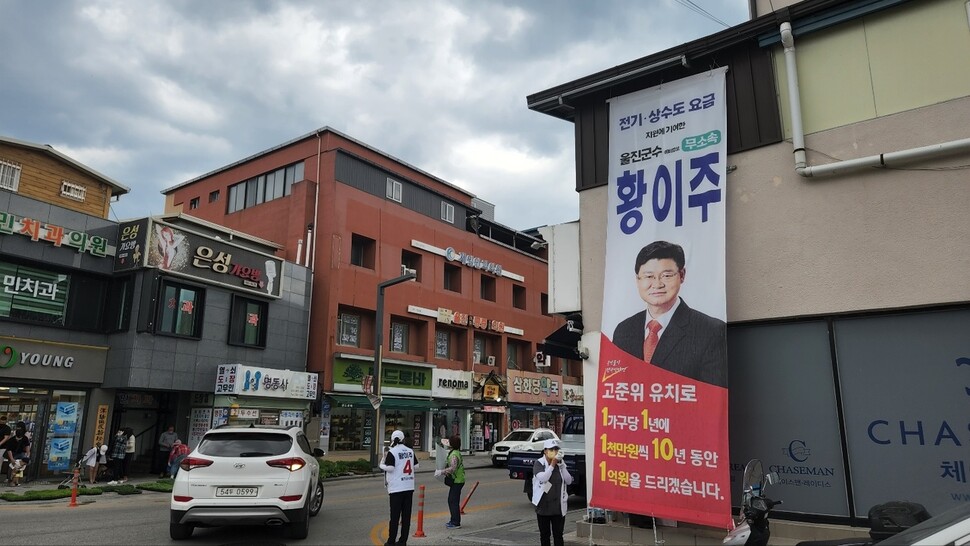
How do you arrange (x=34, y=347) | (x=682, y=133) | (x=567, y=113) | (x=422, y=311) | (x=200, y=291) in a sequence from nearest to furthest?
1. (x=682, y=133)
2. (x=567, y=113)
3. (x=34, y=347)
4. (x=200, y=291)
5. (x=422, y=311)

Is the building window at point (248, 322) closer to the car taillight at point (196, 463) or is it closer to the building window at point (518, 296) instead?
the car taillight at point (196, 463)

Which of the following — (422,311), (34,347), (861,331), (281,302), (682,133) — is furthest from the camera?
(422,311)

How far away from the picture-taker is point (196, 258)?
23125 mm

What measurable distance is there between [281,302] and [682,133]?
21.2 meters

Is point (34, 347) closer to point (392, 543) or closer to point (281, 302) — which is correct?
point (281, 302)

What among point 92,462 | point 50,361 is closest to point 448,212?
→ point 50,361

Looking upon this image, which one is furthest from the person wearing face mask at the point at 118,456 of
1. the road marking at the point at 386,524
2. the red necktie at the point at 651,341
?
the red necktie at the point at 651,341

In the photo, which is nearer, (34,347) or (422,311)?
(34,347)

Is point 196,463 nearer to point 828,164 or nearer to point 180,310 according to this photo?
point 828,164

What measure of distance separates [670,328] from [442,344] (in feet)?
88.9

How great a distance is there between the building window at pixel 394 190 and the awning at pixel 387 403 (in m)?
10.5

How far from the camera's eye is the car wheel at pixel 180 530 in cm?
949

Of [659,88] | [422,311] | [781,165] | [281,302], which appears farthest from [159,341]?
[781,165]

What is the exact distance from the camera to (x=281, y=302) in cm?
2719
